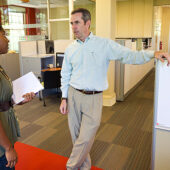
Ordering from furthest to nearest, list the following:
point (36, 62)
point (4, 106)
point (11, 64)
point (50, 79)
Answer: point (11, 64)
point (36, 62)
point (50, 79)
point (4, 106)

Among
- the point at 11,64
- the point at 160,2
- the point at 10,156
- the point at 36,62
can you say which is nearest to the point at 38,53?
the point at 36,62

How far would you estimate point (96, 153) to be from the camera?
2.56 m

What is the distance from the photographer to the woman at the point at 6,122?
1.11 meters

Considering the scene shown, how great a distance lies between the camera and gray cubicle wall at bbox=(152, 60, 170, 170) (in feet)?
4.73

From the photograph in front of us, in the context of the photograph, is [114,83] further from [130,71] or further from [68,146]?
[68,146]

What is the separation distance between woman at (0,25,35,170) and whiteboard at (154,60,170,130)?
1.02 m

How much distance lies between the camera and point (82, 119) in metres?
1.90

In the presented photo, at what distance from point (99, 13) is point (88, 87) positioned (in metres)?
2.75

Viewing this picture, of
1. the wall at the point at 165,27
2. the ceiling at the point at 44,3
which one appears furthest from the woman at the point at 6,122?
the wall at the point at 165,27

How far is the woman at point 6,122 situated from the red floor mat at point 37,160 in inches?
41.9

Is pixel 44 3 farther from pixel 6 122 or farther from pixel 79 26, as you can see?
pixel 6 122

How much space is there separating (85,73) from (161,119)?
0.73m

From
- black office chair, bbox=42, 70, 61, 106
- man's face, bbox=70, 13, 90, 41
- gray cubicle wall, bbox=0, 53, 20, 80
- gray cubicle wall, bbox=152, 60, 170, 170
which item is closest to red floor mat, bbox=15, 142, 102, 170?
gray cubicle wall, bbox=152, 60, 170, 170

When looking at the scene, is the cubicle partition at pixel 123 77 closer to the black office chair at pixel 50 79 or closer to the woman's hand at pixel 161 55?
the black office chair at pixel 50 79
